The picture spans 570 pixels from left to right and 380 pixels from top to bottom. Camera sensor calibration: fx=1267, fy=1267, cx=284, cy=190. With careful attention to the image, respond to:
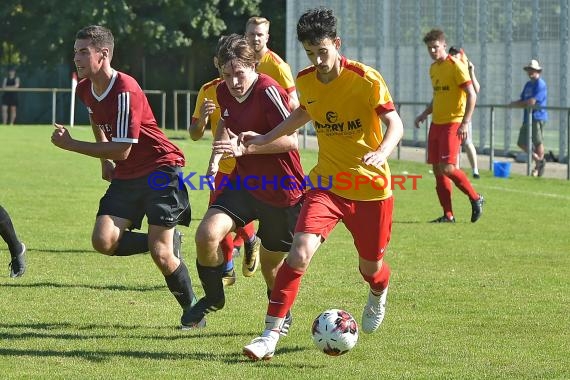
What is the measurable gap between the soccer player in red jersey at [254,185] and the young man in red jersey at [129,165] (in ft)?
0.98

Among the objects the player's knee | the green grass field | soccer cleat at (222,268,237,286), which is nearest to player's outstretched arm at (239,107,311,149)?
the player's knee

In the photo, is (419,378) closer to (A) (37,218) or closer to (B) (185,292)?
(B) (185,292)

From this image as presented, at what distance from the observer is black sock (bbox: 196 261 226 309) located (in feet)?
26.2

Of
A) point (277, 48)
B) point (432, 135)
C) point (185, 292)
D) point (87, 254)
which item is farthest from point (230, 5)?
point (185, 292)

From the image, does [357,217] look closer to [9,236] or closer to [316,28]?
[316,28]

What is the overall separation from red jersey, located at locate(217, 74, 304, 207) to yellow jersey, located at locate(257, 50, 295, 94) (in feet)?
9.97

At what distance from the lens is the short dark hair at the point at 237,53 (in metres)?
7.88

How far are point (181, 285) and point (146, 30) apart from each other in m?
34.6

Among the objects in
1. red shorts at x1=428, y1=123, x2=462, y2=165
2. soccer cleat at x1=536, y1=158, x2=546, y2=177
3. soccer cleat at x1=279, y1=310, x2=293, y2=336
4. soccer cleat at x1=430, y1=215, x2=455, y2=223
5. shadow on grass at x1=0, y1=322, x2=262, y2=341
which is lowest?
shadow on grass at x1=0, y1=322, x2=262, y2=341

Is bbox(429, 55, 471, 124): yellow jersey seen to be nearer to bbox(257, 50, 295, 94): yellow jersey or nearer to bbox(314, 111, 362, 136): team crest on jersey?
bbox(257, 50, 295, 94): yellow jersey

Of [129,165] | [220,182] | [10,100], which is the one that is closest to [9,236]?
[220,182]

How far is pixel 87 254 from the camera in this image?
1195 centimetres

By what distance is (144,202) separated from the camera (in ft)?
26.8

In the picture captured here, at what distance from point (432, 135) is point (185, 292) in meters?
7.87
